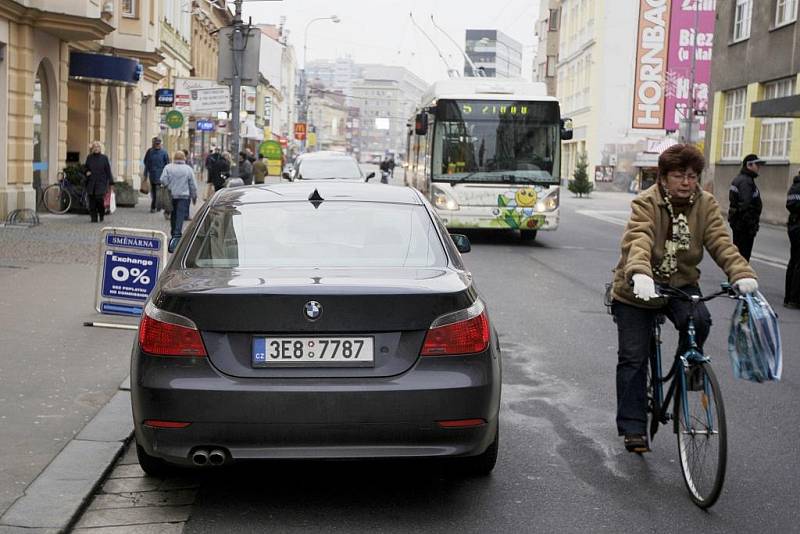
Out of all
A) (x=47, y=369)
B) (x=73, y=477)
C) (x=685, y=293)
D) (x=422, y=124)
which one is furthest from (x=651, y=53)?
(x=73, y=477)

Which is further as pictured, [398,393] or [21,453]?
[21,453]

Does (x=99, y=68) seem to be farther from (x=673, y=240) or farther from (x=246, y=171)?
(x=673, y=240)

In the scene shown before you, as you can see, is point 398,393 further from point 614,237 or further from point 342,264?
point 614,237

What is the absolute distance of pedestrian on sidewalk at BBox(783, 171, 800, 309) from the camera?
43.9 ft

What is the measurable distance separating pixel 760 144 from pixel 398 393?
31.2 meters

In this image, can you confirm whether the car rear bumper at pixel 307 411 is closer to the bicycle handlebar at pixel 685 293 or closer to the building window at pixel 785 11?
the bicycle handlebar at pixel 685 293

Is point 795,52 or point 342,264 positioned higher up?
point 795,52

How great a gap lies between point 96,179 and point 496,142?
27.6 feet

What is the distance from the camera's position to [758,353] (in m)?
5.16

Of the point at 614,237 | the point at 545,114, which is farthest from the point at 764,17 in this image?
the point at 545,114

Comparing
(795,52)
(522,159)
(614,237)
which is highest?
(795,52)

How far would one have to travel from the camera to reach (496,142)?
2092 centimetres

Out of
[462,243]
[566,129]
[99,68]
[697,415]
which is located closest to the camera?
[697,415]

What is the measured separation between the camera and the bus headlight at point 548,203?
20.9 meters
